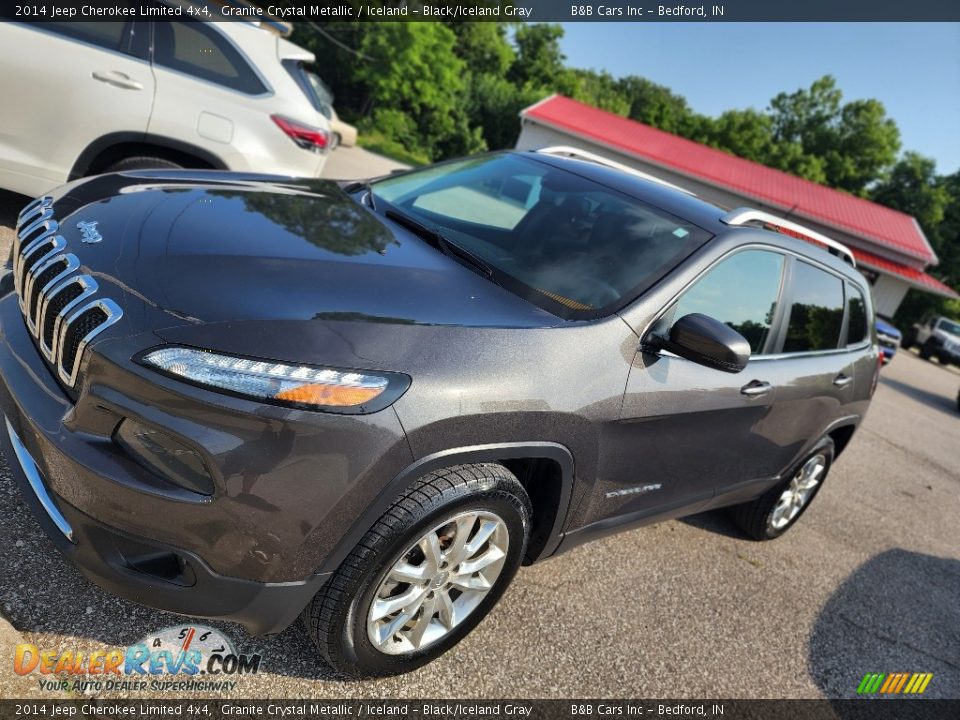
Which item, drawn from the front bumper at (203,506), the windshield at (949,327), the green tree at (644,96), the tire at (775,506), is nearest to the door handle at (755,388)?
the tire at (775,506)

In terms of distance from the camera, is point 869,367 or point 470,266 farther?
point 869,367

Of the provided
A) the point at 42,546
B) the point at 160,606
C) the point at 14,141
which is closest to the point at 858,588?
the point at 160,606

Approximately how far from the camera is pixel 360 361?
1807 millimetres

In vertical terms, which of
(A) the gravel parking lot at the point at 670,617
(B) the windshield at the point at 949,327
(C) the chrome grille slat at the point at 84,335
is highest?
(B) the windshield at the point at 949,327

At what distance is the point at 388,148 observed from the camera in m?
30.8

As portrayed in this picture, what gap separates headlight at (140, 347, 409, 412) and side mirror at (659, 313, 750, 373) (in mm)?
1190

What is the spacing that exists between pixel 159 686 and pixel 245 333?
3.63ft

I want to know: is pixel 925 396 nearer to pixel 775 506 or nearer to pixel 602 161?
pixel 775 506

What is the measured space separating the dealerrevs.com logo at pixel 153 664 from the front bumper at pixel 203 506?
340 mm

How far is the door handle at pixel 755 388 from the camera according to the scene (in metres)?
2.96

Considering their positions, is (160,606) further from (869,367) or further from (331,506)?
(869,367)

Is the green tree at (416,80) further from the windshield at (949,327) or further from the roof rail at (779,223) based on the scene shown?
the roof rail at (779,223)

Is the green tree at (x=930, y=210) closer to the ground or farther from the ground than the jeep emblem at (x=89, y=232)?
farther from the ground

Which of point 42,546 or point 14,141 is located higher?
point 14,141
